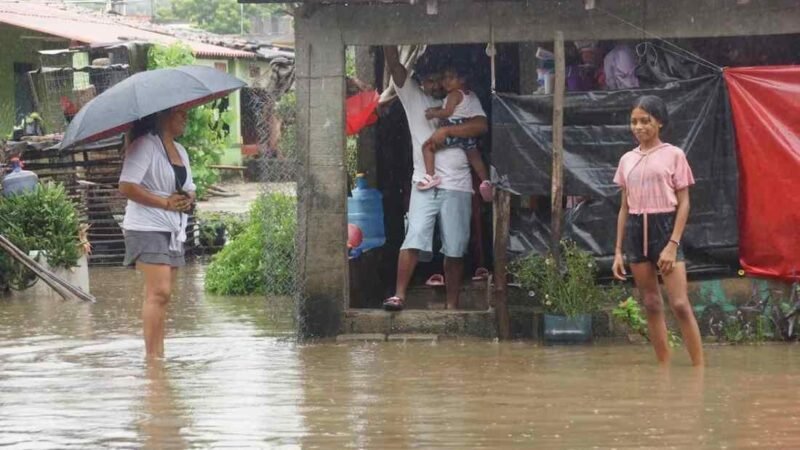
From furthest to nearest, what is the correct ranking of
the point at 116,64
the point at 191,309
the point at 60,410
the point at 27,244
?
the point at 116,64, the point at 27,244, the point at 191,309, the point at 60,410

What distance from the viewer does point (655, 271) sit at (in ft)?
30.7

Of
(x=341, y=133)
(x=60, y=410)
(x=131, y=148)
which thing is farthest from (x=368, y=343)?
(x=60, y=410)

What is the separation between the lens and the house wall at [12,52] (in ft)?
91.4

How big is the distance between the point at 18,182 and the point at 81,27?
1230 cm

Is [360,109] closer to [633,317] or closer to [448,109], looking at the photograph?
[448,109]

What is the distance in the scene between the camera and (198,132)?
2264 centimetres

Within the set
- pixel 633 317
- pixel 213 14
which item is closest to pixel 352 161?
pixel 633 317

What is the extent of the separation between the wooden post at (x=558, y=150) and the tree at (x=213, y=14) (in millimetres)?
44614

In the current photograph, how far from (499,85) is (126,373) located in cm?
511

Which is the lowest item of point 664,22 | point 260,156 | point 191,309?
point 191,309

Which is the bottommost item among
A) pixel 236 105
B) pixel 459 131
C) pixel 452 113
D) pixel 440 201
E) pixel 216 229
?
pixel 216 229

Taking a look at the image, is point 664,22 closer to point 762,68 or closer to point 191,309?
point 762,68

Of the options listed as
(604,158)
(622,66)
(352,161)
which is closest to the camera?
(604,158)

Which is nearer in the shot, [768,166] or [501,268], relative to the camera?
[768,166]
